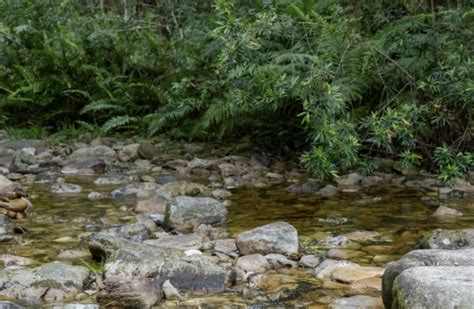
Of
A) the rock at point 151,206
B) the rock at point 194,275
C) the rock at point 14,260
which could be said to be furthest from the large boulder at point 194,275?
the rock at point 151,206

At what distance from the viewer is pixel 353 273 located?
3.17 metres

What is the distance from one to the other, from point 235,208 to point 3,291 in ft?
6.99

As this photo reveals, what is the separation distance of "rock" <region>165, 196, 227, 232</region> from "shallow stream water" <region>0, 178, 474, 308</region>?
0.12 m

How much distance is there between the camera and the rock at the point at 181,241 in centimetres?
374

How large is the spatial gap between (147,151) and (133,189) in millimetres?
1595

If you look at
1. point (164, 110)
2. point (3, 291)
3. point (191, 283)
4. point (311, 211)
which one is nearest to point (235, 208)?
point (311, 211)

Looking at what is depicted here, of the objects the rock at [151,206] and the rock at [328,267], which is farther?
the rock at [151,206]

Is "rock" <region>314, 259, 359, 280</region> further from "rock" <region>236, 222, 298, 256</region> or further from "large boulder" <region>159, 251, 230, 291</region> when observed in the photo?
"large boulder" <region>159, 251, 230, 291</region>

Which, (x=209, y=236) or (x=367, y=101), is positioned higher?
(x=367, y=101)

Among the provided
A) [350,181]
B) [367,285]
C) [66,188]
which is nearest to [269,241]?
[367,285]

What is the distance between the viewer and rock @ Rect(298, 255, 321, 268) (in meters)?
3.39

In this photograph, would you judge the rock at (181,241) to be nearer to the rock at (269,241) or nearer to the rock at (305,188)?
the rock at (269,241)

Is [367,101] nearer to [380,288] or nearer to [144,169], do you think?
[144,169]

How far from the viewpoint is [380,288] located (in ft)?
9.74
